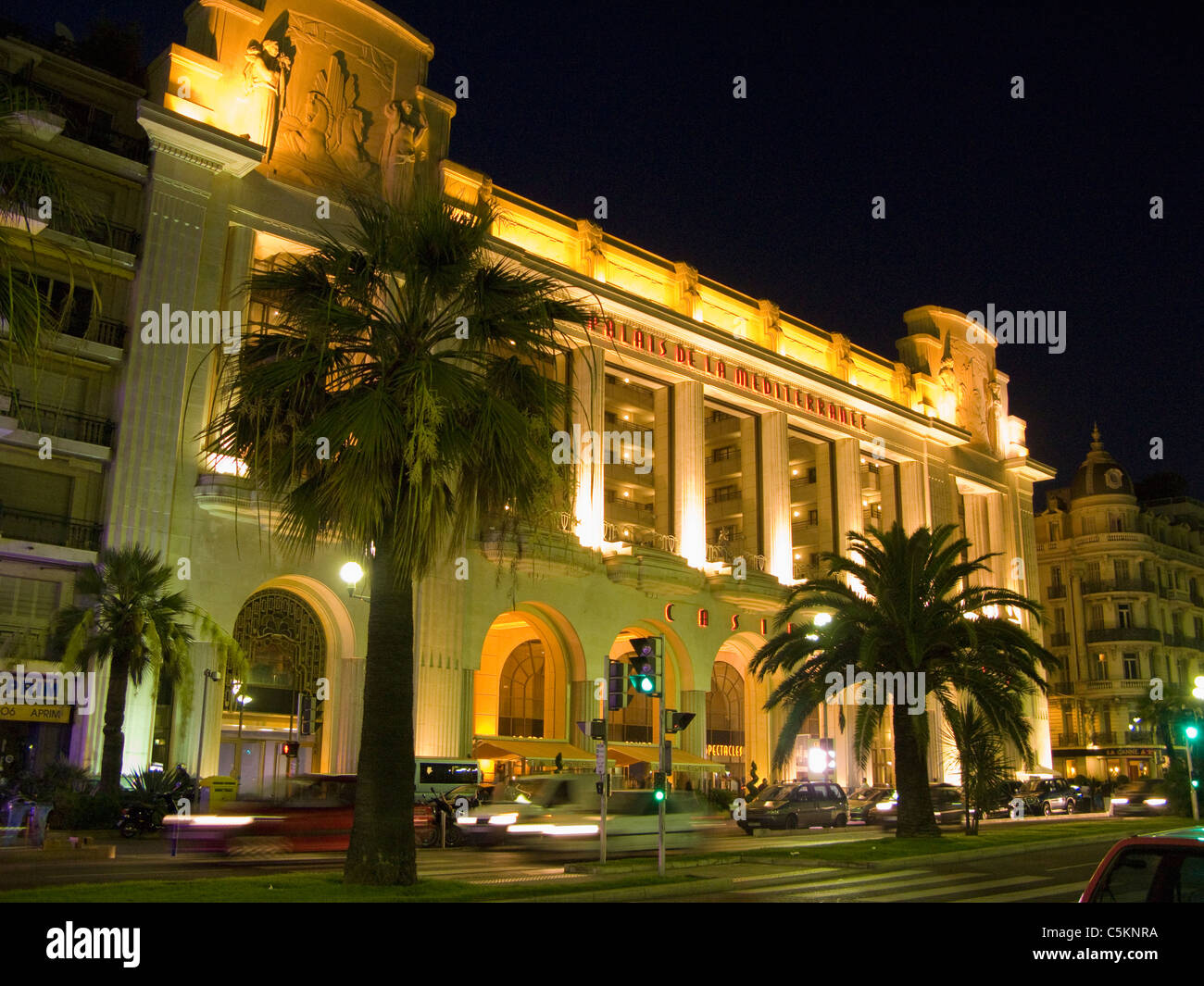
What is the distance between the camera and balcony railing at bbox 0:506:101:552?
3116 centimetres

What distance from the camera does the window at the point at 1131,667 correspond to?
7725 centimetres

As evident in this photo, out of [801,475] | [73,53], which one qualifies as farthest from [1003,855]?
[801,475]

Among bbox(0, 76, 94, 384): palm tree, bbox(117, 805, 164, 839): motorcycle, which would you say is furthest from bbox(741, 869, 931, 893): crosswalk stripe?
bbox(117, 805, 164, 839): motorcycle

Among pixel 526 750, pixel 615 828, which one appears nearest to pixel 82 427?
pixel 526 750

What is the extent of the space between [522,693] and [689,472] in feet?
39.8

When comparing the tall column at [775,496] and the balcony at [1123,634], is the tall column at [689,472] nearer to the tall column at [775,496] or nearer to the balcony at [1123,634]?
the tall column at [775,496]

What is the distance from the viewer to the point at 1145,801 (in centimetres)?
4291

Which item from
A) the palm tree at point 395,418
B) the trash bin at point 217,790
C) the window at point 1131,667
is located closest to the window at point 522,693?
the trash bin at point 217,790

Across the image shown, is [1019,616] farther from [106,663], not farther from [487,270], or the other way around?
[487,270]

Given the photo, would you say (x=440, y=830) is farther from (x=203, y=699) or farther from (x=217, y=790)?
(x=203, y=699)

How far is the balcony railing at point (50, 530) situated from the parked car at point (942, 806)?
27.1 m

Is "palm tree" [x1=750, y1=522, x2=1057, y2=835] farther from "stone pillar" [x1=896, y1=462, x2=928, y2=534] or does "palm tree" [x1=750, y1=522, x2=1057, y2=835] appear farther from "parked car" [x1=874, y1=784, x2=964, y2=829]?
"stone pillar" [x1=896, y1=462, x2=928, y2=534]

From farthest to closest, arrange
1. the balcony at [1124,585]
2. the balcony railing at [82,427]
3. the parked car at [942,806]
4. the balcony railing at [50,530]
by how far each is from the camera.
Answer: the balcony at [1124,585]
the parked car at [942,806]
the balcony railing at [82,427]
the balcony railing at [50,530]

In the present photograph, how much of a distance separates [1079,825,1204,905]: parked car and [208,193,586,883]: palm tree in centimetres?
1012
